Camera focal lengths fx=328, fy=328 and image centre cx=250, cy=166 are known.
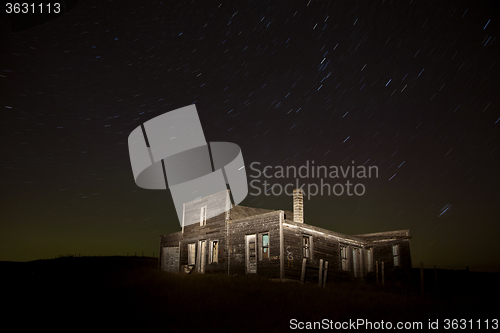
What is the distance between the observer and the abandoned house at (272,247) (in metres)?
17.9

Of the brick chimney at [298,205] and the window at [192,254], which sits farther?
the window at [192,254]

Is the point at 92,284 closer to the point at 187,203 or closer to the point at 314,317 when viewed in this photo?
the point at 187,203

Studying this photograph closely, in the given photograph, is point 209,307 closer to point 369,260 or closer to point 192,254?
point 192,254

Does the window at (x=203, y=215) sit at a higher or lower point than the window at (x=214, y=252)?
higher

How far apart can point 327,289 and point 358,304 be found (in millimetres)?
2276

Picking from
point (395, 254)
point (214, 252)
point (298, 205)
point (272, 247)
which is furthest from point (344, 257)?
point (214, 252)

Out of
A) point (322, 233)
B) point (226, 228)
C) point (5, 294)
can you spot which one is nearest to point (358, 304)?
point (322, 233)

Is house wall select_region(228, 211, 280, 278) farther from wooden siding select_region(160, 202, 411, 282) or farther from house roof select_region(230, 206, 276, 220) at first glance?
house roof select_region(230, 206, 276, 220)

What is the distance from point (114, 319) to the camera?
10.6m

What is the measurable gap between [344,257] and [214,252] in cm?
879

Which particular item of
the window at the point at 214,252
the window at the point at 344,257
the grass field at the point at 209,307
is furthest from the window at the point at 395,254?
the window at the point at 214,252

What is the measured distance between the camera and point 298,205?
20797 millimetres

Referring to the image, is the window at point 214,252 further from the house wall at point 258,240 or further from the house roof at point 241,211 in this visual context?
the house roof at point 241,211

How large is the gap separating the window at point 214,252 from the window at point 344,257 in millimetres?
8286
